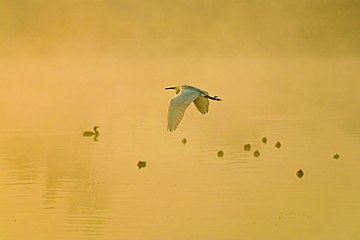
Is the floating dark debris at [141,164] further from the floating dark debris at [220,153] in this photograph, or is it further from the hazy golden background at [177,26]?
the hazy golden background at [177,26]

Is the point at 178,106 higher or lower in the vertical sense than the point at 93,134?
lower

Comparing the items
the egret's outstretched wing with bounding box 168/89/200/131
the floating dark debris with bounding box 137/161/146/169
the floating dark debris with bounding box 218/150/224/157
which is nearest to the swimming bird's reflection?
the floating dark debris with bounding box 137/161/146/169

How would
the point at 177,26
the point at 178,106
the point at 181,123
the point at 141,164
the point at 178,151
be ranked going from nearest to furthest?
the point at 178,106
the point at 141,164
the point at 178,151
the point at 181,123
the point at 177,26

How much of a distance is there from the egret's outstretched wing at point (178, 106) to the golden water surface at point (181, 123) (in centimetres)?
35

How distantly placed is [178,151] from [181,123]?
375mm

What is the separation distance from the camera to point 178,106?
10.4 feet

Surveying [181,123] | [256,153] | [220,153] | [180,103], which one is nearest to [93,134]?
[181,123]

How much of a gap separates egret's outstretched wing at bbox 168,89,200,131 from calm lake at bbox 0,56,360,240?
0.35 meters

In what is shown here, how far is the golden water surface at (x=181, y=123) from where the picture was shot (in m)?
3.24

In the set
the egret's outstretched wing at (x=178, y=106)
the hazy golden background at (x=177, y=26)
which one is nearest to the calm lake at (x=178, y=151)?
the hazy golden background at (x=177, y=26)

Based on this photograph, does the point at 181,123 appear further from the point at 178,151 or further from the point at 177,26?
the point at 177,26

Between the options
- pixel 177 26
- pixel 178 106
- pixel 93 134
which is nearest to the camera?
pixel 178 106

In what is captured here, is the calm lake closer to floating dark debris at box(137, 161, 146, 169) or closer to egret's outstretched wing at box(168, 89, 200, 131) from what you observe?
floating dark debris at box(137, 161, 146, 169)

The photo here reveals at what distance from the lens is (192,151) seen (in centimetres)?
394
